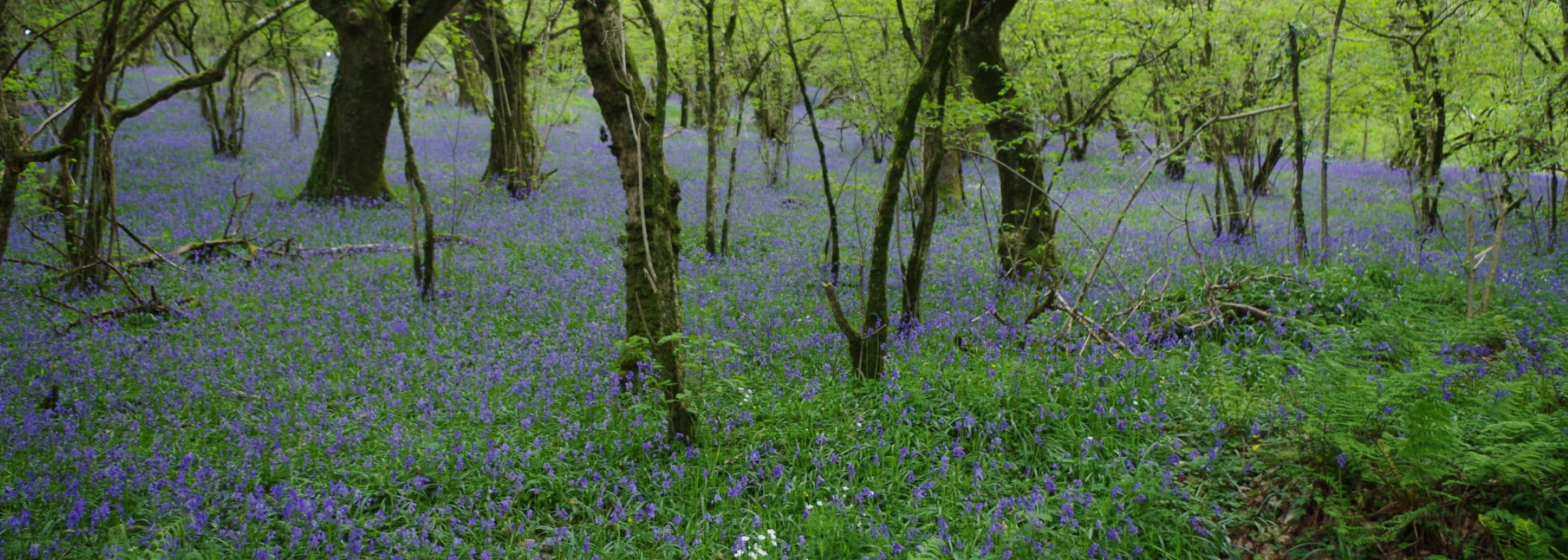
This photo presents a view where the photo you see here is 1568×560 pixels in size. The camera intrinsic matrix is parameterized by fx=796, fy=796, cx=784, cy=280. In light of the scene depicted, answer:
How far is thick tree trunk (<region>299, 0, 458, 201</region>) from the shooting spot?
41.4ft

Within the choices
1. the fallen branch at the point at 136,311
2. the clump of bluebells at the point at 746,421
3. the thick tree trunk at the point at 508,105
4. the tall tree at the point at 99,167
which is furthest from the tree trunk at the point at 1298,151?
the thick tree trunk at the point at 508,105

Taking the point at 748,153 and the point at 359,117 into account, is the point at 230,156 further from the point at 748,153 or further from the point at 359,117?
the point at 748,153

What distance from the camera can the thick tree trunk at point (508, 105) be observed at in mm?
15781

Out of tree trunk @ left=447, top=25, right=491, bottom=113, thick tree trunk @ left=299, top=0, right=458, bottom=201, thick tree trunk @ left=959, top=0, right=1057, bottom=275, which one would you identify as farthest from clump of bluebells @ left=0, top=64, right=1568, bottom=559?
tree trunk @ left=447, top=25, right=491, bottom=113

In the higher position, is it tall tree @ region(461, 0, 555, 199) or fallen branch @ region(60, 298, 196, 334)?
tall tree @ region(461, 0, 555, 199)

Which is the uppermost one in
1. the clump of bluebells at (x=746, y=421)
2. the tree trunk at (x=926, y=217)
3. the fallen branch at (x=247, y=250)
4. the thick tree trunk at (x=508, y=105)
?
the thick tree trunk at (x=508, y=105)

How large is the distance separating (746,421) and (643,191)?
168cm

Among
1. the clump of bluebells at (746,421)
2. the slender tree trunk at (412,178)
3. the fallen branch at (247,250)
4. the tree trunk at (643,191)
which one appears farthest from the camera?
the fallen branch at (247,250)

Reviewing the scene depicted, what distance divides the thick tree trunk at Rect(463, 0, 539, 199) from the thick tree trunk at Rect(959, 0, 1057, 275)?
31.0 ft

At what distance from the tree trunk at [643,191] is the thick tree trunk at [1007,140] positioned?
4130 millimetres

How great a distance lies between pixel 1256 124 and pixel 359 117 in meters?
14.2

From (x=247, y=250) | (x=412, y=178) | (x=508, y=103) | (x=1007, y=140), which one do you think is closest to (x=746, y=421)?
(x=1007, y=140)

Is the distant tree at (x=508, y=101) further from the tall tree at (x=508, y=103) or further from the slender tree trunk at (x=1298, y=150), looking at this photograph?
the slender tree trunk at (x=1298, y=150)

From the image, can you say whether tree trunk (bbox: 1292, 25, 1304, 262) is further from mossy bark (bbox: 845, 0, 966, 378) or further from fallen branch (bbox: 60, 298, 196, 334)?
fallen branch (bbox: 60, 298, 196, 334)
